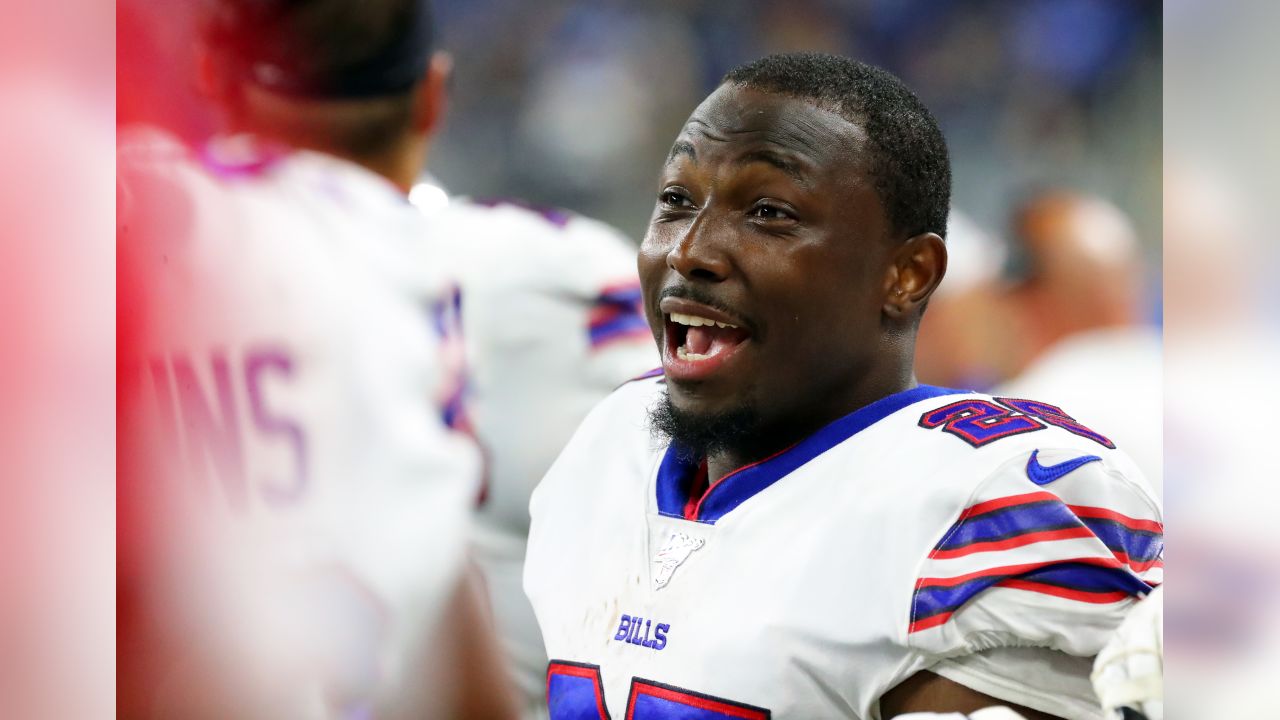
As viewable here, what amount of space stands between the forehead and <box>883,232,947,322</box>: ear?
0.10 m

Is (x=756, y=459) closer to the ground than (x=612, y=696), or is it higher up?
higher up

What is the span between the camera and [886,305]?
1.16 meters

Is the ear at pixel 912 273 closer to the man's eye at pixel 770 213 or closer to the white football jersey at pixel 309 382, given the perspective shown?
the man's eye at pixel 770 213

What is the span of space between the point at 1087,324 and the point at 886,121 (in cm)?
50

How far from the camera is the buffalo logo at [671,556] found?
1.15 meters

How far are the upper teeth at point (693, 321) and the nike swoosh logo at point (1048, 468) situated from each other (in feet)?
0.95

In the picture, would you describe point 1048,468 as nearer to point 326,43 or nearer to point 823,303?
point 823,303

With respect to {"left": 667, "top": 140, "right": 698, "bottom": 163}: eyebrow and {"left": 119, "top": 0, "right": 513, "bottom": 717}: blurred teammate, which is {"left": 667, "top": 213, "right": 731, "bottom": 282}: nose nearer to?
Result: {"left": 667, "top": 140, "right": 698, "bottom": 163}: eyebrow

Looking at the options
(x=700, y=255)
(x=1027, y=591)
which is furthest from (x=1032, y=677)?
(x=700, y=255)

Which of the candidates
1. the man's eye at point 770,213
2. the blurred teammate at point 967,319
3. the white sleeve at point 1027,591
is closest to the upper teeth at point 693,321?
the man's eye at point 770,213

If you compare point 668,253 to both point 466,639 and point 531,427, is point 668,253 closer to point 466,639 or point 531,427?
point 531,427

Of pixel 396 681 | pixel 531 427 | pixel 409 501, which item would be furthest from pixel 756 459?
pixel 396 681

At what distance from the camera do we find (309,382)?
168 cm

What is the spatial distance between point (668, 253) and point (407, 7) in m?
0.67
